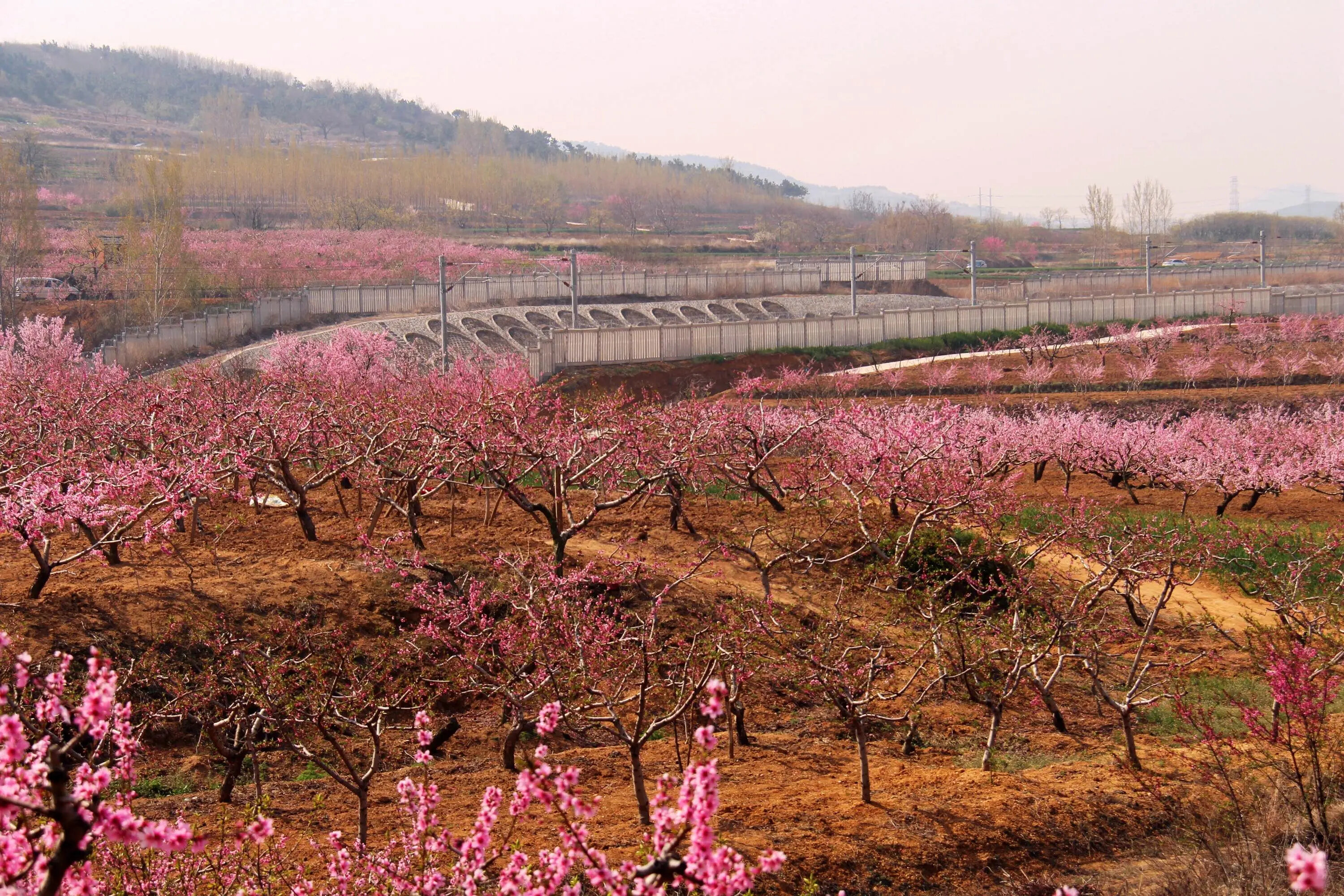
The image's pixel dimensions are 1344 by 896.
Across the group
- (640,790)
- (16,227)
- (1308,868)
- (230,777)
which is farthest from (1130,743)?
(16,227)

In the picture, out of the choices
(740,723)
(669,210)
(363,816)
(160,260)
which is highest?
(669,210)

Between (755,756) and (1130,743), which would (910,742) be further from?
(1130,743)

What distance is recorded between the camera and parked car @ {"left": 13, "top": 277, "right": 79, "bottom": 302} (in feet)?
158

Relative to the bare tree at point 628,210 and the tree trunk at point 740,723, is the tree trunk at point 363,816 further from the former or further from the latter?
the bare tree at point 628,210

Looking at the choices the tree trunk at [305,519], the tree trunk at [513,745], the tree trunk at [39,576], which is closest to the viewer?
the tree trunk at [513,745]

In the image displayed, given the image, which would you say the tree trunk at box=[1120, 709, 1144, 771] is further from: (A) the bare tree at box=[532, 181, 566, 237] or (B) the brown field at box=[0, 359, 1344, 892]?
(A) the bare tree at box=[532, 181, 566, 237]

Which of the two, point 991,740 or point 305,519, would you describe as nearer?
point 991,740

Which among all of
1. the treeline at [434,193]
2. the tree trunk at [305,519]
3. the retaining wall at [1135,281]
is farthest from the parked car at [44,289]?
the retaining wall at [1135,281]

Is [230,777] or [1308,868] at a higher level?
[1308,868]

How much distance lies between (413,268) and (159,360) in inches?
1177

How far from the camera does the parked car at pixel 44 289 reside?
48156 mm

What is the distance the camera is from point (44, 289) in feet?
163

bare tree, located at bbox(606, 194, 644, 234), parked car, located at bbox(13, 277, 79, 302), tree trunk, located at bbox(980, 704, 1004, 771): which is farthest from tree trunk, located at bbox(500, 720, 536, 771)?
bare tree, located at bbox(606, 194, 644, 234)

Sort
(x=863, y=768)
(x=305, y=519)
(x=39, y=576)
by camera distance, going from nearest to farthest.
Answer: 1. (x=863, y=768)
2. (x=39, y=576)
3. (x=305, y=519)
